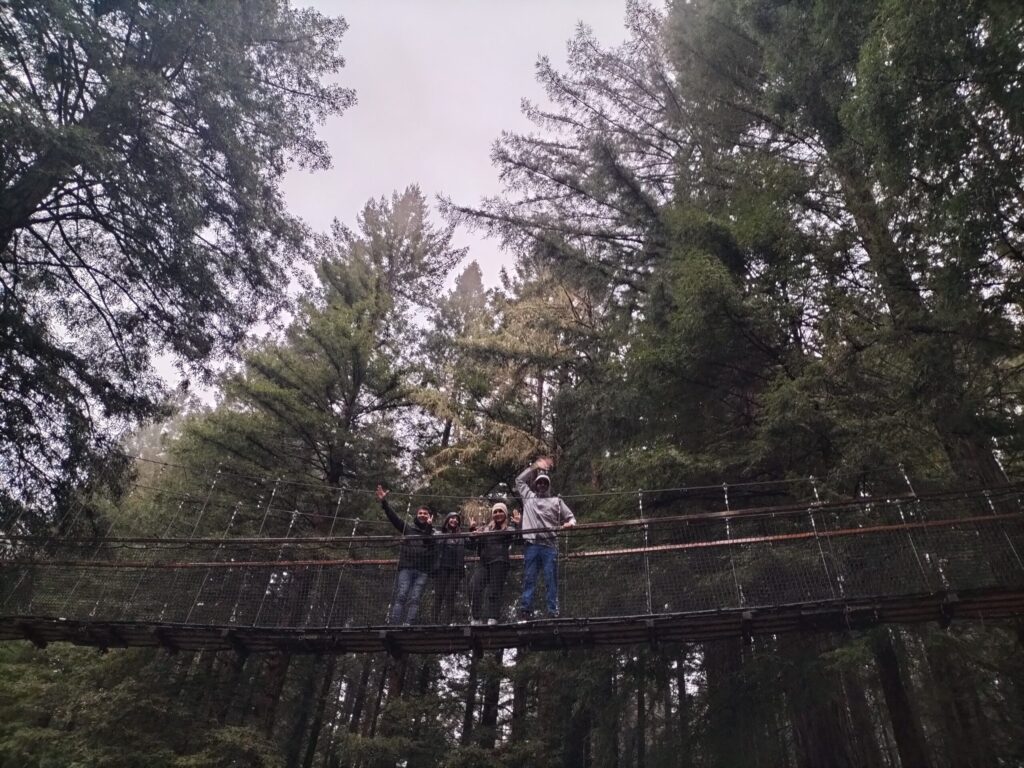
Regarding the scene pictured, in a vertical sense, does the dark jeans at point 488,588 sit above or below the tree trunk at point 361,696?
below

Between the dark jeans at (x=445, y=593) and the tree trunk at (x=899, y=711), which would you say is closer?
the dark jeans at (x=445, y=593)

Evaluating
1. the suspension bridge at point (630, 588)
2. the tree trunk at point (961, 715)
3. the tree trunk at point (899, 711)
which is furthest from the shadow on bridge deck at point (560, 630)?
the tree trunk at point (961, 715)

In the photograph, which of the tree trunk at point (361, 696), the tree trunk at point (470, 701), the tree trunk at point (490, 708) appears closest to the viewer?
the tree trunk at point (490, 708)

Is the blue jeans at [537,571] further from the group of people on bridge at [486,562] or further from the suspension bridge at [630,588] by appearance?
the suspension bridge at [630,588]

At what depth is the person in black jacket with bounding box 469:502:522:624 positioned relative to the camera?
4.21 meters

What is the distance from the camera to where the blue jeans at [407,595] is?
433 centimetres

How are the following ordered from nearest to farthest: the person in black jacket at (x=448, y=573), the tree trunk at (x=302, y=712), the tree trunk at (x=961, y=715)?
the person in black jacket at (x=448, y=573) < the tree trunk at (x=961, y=715) < the tree trunk at (x=302, y=712)

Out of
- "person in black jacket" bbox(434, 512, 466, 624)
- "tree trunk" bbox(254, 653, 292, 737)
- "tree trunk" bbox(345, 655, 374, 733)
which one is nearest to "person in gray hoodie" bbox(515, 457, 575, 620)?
"person in black jacket" bbox(434, 512, 466, 624)

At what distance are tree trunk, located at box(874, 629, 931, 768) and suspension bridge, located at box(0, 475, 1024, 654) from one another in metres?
0.87

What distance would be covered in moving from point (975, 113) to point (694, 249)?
2223 millimetres

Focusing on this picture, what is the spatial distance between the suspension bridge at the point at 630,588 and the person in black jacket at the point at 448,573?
8cm

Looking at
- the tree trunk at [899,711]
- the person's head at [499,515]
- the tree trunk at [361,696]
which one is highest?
the tree trunk at [361,696]

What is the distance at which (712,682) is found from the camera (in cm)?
595

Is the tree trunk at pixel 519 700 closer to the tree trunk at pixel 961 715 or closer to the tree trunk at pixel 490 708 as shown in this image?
Result: the tree trunk at pixel 490 708
